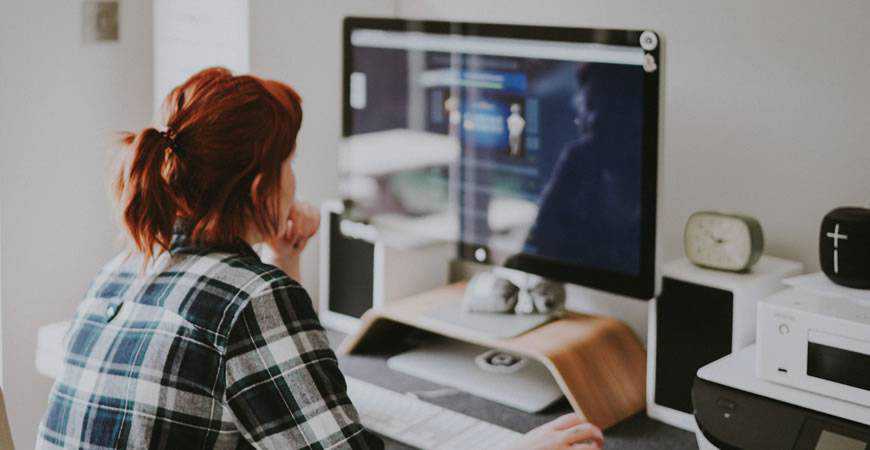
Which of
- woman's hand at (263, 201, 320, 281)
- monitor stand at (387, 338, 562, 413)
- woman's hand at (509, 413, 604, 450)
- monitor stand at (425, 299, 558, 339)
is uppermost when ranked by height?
woman's hand at (263, 201, 320, 281)

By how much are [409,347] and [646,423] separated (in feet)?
1.84

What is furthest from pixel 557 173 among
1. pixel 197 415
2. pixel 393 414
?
pixel 197 415

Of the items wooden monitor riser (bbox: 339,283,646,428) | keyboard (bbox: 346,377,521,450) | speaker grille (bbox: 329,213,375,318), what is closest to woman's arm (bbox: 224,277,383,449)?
keyboard (bbox: 346,377,521,450)

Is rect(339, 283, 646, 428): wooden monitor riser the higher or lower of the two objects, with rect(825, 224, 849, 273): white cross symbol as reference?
lower

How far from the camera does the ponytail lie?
1444 mm

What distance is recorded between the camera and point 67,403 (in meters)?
1.49

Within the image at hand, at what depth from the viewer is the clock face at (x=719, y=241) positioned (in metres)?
1.90

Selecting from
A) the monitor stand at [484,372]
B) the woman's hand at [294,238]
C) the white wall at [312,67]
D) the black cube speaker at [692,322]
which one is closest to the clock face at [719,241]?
the black cube speaker at [692,322]

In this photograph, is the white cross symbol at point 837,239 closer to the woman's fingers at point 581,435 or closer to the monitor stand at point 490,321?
the woman's fingers at point 581,435

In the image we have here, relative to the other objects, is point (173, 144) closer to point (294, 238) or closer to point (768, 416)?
point (294, 238)

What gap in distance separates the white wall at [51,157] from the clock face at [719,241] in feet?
4.37

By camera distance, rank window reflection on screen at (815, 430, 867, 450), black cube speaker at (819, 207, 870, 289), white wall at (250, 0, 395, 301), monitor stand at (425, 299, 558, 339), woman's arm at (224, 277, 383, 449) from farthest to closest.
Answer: white wall at (250, 0, 395, 301) → monitor stand at (425, 299, 558, 339) → black cube speaker at (819, 207, 870, 289) → window reflection on screen at (815, 430, 867, 450) → woman's arm at (224, 277, 383, 449)

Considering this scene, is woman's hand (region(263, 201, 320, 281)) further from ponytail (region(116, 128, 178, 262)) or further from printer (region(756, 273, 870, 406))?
printer (region(756, 273, 870, 406))

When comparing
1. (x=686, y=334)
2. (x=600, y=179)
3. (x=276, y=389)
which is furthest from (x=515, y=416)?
(x=276, y=389)
